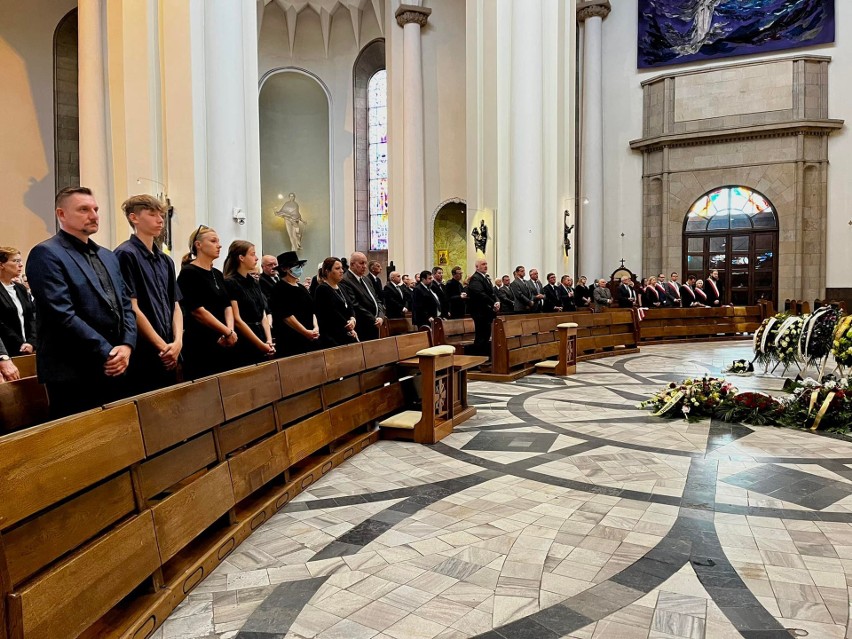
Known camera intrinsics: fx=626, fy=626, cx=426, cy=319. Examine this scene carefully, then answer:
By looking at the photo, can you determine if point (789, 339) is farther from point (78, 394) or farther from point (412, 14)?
point (412, 14)

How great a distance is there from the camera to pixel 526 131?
53.0 ft

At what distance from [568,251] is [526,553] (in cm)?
1532

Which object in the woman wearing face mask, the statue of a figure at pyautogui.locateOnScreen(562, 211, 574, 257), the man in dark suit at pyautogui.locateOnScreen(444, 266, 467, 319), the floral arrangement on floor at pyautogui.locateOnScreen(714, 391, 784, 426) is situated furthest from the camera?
the statue of a figure at pyautogui.locateOnScreen(562, 211, 574, 257)

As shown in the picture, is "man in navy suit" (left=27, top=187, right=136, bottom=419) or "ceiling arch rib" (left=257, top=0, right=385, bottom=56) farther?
"ceiling arch rib" (left=257, top=0, right=385, bottom=56)

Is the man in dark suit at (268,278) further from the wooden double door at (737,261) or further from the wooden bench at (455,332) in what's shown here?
the wooden double door at (737,261)

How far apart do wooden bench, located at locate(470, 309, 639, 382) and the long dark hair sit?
4.87 metres

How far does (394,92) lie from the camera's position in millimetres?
21094

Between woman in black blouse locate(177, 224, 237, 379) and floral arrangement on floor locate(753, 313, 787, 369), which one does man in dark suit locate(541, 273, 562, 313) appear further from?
woman in black blouse locate(177, 224, 237, 379)

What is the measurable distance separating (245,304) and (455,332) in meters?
5.48

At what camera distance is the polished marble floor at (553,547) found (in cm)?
249

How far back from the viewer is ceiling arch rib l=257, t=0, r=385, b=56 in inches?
A: 939

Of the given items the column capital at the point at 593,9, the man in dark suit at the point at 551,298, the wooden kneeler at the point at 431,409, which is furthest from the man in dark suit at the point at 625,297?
the column capital at the point at 593,9

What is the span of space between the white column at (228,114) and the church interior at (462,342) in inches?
1.9

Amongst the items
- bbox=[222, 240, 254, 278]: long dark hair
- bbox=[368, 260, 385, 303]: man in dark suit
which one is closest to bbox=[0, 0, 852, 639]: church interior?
bbox=[222, 240, 254, 278]: long dark hair
